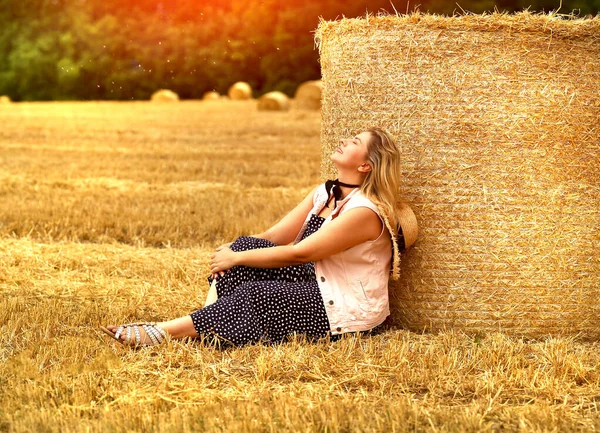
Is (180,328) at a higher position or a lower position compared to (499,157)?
lower

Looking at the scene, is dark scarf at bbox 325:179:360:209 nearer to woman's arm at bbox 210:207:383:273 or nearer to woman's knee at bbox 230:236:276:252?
woman's arm at bbox 210:207:383:273

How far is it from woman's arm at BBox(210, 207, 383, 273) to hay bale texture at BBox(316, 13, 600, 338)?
0.37 metres

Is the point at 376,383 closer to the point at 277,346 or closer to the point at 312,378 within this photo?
the point at 312,378

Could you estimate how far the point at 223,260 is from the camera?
4.44 metres

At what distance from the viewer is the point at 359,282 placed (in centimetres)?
447

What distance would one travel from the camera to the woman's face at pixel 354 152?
4512 mm

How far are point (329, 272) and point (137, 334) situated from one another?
96 cm

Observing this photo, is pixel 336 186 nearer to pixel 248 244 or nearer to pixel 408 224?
pixel 408 224

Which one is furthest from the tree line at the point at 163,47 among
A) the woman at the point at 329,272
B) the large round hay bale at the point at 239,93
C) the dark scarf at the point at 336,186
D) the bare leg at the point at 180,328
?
the bare leg at the point at 180,328

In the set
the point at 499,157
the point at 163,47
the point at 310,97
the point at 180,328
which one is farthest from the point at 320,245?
the point at 163,47

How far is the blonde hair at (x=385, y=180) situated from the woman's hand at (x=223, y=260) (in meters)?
0.71

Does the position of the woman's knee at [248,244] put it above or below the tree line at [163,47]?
above

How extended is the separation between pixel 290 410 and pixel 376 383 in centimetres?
54

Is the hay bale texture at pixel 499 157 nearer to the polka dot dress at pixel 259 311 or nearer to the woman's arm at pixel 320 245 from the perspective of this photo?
the woman's arm at pixel 320 245
